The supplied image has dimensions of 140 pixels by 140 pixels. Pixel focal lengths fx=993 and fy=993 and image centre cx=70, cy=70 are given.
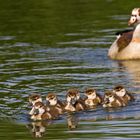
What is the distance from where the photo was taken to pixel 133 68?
62.2 feet

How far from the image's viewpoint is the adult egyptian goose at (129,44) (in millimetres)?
20434

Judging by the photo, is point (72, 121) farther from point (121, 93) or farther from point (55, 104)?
point (121, 93)

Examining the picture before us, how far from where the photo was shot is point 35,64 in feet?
63.3

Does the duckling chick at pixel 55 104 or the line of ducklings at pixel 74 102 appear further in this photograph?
the duckling chick at pixel 55 104

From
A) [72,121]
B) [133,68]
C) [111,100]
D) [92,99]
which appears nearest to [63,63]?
[133,68]

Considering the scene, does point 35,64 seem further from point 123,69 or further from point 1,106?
point 1,106

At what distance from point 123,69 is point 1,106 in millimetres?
3999

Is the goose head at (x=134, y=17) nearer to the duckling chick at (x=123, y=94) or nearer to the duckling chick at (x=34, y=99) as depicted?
the duckling chick at (x=123, y=94)

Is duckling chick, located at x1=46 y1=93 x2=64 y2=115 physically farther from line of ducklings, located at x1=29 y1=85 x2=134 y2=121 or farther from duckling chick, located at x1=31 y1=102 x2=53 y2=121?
duckling chick, located at x1=31 y1=102 x2=53 y2=121

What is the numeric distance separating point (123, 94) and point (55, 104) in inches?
46.2

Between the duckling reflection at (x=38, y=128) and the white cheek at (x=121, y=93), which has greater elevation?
the white cheek at (x=121, y=93)

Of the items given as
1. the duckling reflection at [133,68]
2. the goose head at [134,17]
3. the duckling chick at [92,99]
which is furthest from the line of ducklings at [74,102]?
the goose head at [134,17]

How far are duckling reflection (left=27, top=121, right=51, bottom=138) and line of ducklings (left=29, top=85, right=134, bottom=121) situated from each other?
162mm

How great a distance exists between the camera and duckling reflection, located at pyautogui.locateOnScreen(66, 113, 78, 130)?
46.1 ft
